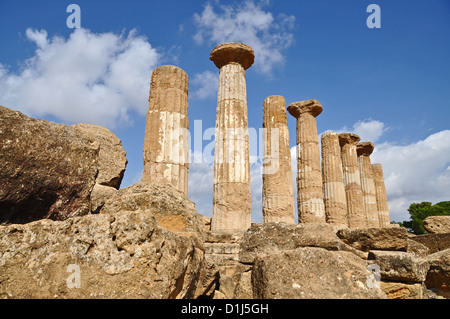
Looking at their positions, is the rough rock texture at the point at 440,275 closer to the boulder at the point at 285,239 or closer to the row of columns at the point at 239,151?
the boulder at the point at 285,239

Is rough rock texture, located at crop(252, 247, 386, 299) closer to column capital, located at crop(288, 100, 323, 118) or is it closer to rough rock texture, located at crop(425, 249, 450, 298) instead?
rough rock texture, located at crop(425, 249, 450, 298)

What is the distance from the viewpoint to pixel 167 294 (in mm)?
2381

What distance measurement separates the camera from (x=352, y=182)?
1906 cm

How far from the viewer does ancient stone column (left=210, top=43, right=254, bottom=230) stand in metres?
10.3

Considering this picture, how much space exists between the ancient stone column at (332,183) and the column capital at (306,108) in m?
2.14

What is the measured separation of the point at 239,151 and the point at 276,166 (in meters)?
2.92

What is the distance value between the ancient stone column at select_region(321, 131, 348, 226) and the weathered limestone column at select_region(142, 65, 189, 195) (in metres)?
9.82

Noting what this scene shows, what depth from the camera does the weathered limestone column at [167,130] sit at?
8961 mm

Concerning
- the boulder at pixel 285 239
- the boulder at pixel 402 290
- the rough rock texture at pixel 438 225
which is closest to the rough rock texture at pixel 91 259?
the boulder at pixel 285 239

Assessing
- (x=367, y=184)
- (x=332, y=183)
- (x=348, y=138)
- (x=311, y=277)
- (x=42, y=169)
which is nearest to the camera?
(x=42, y=169)

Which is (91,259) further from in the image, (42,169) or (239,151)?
(239,151)

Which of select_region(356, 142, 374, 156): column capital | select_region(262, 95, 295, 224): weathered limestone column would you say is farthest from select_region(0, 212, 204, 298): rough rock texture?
select_region(356, 142, 374, 156): column capital

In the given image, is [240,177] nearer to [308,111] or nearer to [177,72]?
[177,72]

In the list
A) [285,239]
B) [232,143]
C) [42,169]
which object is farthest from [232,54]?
[42,169]
